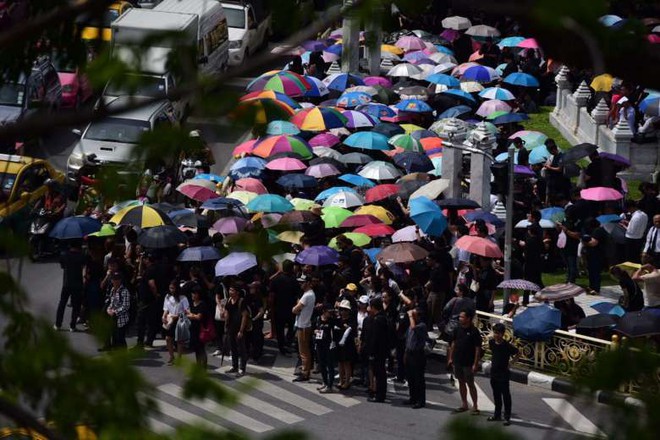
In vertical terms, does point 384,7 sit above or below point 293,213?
above

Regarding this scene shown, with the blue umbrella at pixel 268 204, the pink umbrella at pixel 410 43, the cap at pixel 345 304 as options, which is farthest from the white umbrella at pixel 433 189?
the pink umbrella at pixel 410 43

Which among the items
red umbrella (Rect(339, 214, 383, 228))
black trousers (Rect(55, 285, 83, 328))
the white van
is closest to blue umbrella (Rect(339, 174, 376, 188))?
red umbrella (Rect(339, 214, 383, 228))

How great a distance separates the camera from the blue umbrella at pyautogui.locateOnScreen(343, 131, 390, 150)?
25047 mm

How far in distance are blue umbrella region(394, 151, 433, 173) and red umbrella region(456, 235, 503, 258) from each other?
5.35 metres

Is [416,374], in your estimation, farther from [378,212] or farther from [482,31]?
[482,31]

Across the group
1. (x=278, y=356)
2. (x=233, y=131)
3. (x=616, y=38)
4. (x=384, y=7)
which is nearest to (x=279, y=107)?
(x=233, y=131)

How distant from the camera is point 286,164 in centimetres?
2397

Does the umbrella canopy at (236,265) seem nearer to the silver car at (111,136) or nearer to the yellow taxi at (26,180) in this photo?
the yellow taxi at (26,180)

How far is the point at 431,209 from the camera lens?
20.5 meters

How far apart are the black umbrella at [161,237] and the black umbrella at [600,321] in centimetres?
588

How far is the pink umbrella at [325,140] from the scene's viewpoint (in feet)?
85.2

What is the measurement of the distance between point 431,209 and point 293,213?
216cm

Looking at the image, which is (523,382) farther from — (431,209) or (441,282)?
(431,209)

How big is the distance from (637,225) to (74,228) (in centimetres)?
830
